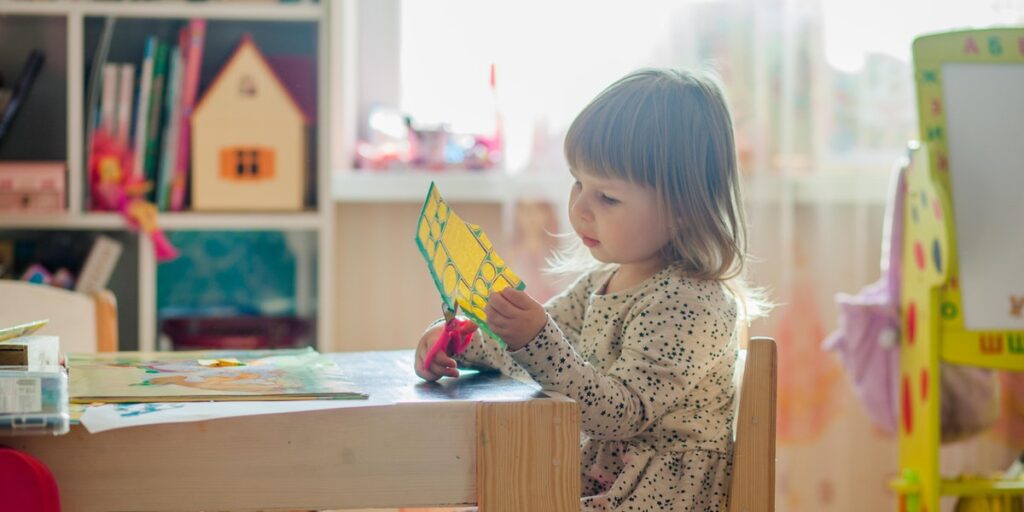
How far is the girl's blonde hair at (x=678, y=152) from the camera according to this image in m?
1.18

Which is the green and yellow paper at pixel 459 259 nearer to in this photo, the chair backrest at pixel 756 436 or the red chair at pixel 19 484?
the chair backrest at pixel 756 436

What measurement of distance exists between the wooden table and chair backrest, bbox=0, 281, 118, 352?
0.67 m

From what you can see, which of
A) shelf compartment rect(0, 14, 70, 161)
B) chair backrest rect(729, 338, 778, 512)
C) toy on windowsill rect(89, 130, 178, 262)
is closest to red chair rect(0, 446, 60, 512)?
chair backrest rect(729, 338, 778, 512)

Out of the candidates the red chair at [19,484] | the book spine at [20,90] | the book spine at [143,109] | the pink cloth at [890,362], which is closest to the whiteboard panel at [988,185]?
the pink cloth at [890,362]

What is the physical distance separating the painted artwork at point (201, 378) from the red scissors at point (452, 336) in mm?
88

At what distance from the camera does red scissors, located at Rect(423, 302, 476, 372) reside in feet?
3.43

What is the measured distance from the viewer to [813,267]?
2.38 meters

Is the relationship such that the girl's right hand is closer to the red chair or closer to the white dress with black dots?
the white dress with black dots

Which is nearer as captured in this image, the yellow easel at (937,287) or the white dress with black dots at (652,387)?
the white dress with black dots at (652,387)

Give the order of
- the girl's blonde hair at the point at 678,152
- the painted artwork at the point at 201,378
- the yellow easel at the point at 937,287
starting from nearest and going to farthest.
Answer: the painted artwork at the point at 201,378, the girl's blonde hair at the point at 678,152, the yellow easel at the point at 937,287

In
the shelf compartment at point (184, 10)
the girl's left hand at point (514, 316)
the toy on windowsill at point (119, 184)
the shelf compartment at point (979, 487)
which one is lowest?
the shelf compartment at point (979, 487)

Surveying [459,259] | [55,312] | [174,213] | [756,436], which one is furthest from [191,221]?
[756,436]

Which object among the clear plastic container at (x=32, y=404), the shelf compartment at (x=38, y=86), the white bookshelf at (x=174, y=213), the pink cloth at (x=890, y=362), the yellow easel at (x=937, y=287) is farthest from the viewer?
the shelf compartment at (x=38, y=86)

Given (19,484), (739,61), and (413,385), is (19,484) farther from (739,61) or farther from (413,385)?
(739,61)
